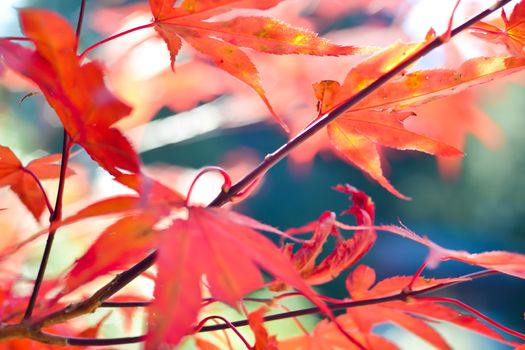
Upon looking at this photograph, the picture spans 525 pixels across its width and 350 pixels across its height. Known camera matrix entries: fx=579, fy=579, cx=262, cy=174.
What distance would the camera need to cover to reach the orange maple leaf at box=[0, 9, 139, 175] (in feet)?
0.72

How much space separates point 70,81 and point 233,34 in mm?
99

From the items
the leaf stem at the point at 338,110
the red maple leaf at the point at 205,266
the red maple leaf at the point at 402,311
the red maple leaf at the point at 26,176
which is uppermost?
the red maple leaf at the point at 26,176

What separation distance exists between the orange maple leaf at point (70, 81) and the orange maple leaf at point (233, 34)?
0.08m

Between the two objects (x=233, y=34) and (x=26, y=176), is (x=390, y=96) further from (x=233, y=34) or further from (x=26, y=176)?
(x=26, y=176)

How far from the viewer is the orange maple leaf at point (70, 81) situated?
0.22 m

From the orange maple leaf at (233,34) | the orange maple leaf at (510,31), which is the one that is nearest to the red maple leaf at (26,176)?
the orange maple leaf at (233,34)

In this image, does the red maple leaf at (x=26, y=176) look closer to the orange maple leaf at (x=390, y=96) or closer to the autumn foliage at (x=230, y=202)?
the autumn foliage at (x=230, y=202)

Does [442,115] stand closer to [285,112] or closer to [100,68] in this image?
[285,112]

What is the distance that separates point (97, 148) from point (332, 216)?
115 millimetres

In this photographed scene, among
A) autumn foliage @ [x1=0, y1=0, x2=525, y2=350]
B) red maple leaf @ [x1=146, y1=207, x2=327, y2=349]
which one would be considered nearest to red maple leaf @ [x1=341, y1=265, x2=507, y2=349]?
autumn foliage @ [x1=0, y1=0, x2=525, y2=350]

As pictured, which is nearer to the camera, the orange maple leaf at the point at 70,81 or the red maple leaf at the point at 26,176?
the orange maple leaf at the point at 70,81

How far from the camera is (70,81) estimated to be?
231 mm

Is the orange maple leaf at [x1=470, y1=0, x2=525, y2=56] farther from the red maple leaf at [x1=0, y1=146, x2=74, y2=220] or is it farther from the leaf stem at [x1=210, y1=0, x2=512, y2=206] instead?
the red maple leaf at [x1=0, y1=146, x2=74, y2=220]

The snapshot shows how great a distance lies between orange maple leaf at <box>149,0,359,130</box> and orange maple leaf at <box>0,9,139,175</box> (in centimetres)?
8
